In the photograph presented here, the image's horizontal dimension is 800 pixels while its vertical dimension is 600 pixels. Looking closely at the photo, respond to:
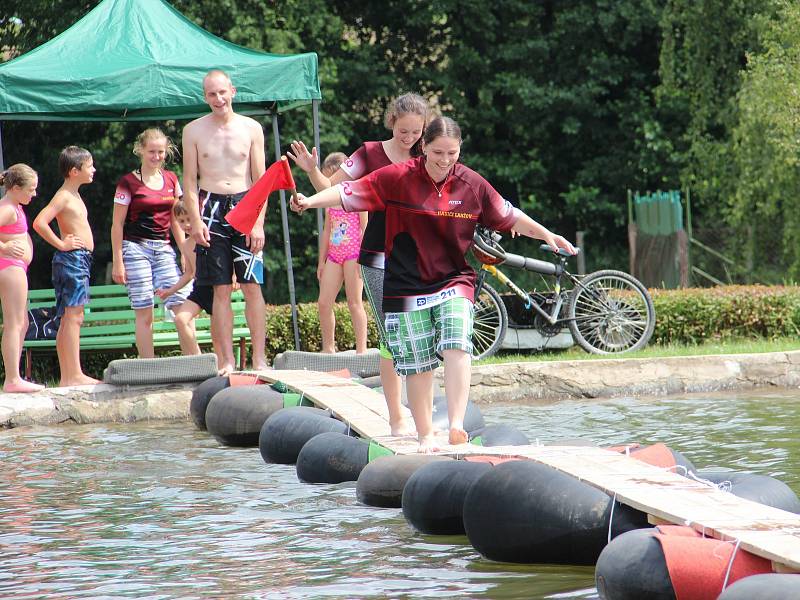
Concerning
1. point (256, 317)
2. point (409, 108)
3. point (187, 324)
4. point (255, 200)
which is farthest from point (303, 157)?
point (187, 324)

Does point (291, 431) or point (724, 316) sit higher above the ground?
point (724, 316)

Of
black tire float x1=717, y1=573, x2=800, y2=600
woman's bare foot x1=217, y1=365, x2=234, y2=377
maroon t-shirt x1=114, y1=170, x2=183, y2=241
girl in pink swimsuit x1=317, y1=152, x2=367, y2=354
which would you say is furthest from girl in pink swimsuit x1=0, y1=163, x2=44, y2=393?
black tire float x1=717, y1=573, x2=800, y2=600

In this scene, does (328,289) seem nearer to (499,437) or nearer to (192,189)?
(192,189)

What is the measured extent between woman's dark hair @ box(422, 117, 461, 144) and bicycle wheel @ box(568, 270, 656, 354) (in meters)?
6.12

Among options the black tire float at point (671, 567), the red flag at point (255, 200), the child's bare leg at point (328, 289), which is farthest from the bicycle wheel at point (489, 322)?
the black tire float at point (671, 567)

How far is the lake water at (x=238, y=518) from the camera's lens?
15.8 feet

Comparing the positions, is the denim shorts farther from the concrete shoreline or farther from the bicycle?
the bicycle

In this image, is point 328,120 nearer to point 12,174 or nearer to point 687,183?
point 687,183

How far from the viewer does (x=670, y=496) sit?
4.79m

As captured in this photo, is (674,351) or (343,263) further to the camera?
(674,351)

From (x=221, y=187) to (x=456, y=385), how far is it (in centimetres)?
403

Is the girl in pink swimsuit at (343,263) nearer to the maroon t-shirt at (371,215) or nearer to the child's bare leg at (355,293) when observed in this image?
Answer: the child's bare leg at (355,293)

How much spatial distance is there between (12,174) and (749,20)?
13483 mm

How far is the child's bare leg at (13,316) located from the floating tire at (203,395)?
1.37 meters
